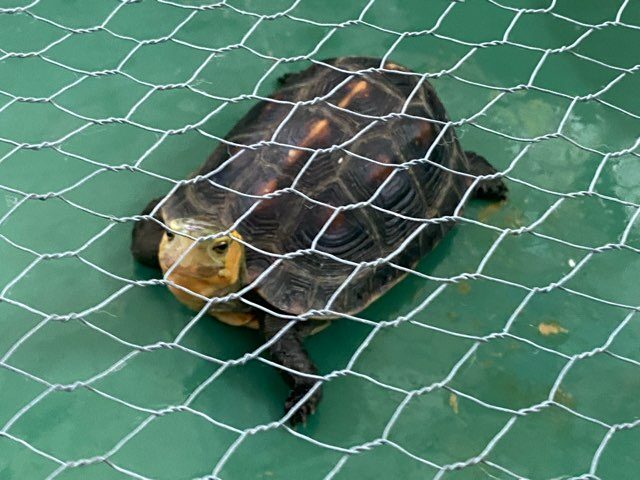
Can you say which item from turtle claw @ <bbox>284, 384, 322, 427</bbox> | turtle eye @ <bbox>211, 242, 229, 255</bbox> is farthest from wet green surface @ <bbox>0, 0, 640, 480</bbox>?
turtle eye @ <bbox>211, 242, 229, 255</bbox>

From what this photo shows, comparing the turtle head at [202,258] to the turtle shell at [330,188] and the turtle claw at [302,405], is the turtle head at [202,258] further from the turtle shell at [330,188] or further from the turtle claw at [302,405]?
the turtle claw at [302,405]

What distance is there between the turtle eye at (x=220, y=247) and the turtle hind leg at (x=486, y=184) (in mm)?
577

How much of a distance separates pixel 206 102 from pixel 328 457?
32.2 inches

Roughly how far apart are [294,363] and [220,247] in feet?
0.81

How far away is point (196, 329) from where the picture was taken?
1412 mm

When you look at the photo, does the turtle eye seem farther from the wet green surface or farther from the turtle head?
the wet green surface

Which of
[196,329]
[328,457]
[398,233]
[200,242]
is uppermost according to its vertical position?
[200,242]

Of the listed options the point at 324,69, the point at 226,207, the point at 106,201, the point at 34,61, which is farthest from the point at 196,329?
the point at 34,61

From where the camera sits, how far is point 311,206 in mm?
1346

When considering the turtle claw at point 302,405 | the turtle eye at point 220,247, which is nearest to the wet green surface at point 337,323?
the turtle claw at point 302,405

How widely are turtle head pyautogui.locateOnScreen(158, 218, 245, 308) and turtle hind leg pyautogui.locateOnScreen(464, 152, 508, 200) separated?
1.80 feet

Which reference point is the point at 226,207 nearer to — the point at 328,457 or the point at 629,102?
the point at 328,457

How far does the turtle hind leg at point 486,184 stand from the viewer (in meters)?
1.58

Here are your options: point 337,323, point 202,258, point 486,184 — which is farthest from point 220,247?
point 486,184
